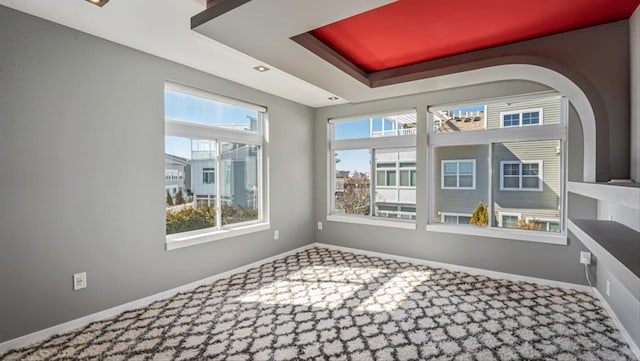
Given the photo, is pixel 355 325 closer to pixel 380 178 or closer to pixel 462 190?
pixel 462 190

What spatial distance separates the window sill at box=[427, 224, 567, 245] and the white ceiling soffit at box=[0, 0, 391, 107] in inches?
101

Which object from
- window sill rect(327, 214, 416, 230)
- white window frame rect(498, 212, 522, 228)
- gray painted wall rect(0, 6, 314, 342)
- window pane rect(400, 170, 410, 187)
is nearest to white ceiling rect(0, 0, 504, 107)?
gray painted wall rect(0, 6, 314, 342)

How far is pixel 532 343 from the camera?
2.23 m

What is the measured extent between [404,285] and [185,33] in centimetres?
335

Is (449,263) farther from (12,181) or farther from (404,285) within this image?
(12,181)

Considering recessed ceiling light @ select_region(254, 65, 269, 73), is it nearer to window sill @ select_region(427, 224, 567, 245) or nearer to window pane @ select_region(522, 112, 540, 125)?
window sill @ select_region(427, 224, 567, 245)

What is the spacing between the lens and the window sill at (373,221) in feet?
14.1

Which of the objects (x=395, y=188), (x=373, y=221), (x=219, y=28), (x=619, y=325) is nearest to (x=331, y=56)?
(x=219, y=28)

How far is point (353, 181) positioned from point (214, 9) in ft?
11.3

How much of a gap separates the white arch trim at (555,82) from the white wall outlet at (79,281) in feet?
12.6

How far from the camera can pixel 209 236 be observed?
3488 millimetres

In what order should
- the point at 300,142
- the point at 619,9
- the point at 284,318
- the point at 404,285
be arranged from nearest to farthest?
1. the point at 619,9
2. the point at 284,318
3. the point at 404,285
4. the point at 300,142

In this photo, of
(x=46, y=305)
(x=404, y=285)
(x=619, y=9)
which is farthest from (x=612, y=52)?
(x=46, y=305)

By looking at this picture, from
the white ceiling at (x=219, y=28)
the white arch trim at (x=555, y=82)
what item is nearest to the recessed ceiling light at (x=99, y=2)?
the white ceiling at (x=219, y=28)
